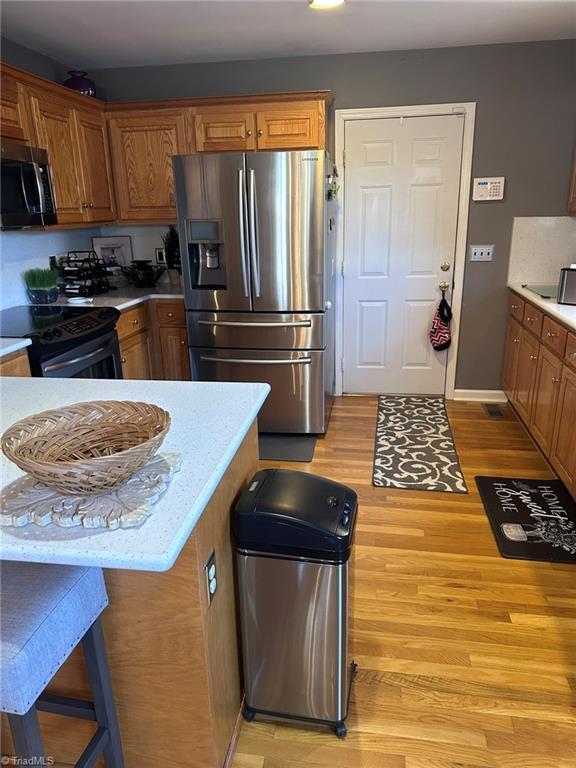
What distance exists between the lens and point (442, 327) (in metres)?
4.03

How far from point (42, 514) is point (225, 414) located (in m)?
0.58

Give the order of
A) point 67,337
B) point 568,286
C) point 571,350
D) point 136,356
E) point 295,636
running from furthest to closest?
point 136,356 < point 568,286 < point 67,337 < point 571,350 < point 295,636

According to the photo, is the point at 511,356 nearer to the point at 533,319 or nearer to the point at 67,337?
the point at 533,319

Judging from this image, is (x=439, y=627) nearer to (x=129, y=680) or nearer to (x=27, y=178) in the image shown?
(x=129, y=680)

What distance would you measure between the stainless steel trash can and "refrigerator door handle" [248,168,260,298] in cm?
199

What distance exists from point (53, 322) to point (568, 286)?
281 cm

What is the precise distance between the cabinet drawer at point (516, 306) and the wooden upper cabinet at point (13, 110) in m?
3.18

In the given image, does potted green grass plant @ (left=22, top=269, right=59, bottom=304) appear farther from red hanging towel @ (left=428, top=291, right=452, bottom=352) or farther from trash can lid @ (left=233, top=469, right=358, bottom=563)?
red hanging towel @ (left=428, top=291, right=452, bottom=352)

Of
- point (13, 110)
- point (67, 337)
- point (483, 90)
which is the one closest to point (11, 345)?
point (67, 337)

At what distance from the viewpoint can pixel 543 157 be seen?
Result: 3641 mm

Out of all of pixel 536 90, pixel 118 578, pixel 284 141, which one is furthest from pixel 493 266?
pixel 118 578

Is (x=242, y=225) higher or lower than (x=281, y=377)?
higher

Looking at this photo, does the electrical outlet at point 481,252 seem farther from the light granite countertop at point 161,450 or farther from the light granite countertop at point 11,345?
the light granite countertop at point 11,345

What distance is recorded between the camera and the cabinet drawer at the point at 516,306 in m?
3.58
